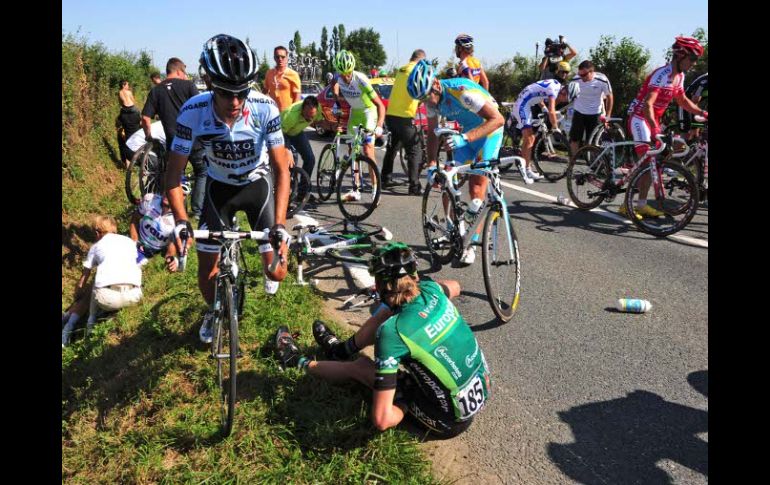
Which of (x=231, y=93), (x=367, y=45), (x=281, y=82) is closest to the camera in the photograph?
(x=231, y=93)

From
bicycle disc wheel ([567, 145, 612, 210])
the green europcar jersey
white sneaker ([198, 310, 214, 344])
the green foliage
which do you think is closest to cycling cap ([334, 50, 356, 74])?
bicycle disc wheel ([567, 145, 612, 210])

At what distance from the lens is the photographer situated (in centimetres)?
1326

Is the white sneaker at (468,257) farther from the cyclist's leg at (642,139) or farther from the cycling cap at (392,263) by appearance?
the cyclist's leg at (642,139)

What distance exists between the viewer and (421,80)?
5.48m

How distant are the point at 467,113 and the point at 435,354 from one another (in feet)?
11.6

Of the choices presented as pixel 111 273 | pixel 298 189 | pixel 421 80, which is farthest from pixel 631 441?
pixel 298 189

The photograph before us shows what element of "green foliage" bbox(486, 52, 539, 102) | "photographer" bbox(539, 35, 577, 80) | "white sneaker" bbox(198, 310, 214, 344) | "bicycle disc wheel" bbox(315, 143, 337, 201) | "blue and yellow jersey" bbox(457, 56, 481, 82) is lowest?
"white sneaker" bbox(198, 310, 214, 344)

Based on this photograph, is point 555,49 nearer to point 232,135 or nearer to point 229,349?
point 232,135

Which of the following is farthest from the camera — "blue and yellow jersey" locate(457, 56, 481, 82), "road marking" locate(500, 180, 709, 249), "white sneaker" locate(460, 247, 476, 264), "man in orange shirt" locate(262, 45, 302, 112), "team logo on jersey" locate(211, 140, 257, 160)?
"blue and yellow jersey" locate(457, 56, 481, 82)

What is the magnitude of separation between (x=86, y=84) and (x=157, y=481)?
1130 cm

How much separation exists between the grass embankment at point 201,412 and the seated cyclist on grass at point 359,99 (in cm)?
363

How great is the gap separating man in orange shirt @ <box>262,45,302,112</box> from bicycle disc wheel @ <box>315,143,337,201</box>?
4.35 ft

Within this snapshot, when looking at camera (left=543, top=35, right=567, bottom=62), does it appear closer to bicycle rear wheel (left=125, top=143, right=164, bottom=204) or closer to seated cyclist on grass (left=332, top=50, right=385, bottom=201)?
seated cyclist on grass (left=332, top=50, right=385, bottom=201)

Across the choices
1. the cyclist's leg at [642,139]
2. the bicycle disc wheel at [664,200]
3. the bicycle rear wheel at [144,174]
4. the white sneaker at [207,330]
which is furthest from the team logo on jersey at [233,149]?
the cyclist's leg at [642,139]
